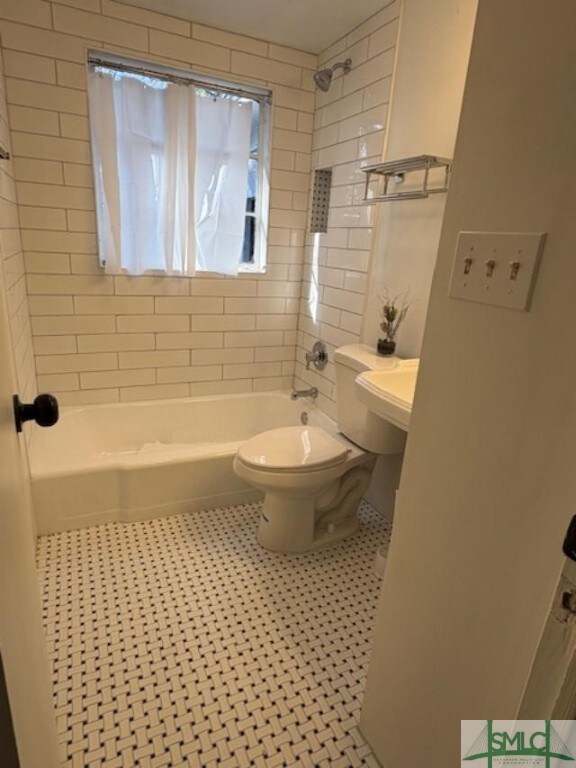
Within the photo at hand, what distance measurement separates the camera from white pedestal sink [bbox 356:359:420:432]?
1.32m

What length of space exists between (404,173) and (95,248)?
156 centimetres

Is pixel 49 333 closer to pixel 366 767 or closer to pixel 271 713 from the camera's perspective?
pixel 271 713

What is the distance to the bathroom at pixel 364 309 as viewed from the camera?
0.70 m

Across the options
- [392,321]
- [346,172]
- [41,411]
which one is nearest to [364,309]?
[392,321]

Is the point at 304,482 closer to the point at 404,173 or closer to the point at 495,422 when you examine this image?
the point at 495,422

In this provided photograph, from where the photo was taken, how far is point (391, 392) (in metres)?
1.40

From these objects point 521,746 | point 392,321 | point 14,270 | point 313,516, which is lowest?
point 313,516

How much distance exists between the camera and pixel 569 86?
605mm

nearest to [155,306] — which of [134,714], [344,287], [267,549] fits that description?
[344,287]

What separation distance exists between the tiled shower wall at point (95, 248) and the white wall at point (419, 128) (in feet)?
2.44

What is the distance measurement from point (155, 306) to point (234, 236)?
0.60 metres

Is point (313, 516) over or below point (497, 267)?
below

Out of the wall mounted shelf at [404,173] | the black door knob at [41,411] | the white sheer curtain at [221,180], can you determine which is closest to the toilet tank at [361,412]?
the wall mounted shelf at [404,173]

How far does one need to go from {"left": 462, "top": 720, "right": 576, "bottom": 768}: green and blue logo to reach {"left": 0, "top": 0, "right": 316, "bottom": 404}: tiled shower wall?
6.53ft
